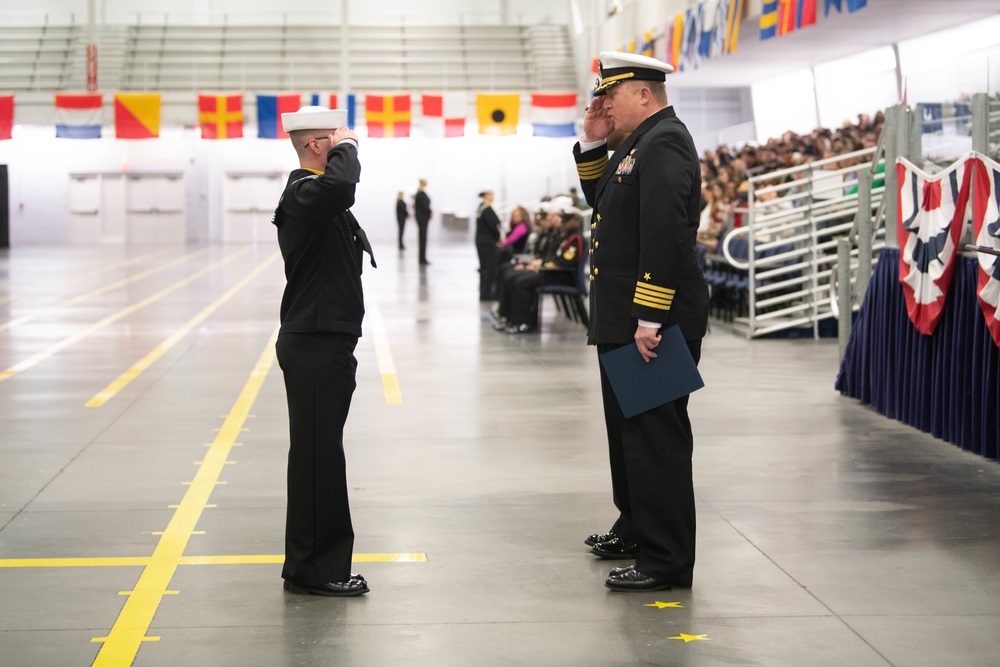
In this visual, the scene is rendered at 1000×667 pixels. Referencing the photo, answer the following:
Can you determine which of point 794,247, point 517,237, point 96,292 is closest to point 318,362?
point 794,247

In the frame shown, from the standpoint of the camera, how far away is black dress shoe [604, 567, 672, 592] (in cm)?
480

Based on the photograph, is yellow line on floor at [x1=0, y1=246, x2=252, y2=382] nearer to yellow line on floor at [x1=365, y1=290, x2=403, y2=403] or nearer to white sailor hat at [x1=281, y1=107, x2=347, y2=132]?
yellow line on floor at [x1=365, y1=290, x2=403, y2=403]

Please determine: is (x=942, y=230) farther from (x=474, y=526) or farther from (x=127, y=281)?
(x=127, y=281)

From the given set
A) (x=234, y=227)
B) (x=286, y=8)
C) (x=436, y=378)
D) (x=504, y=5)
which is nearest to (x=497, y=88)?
(x=504, y=5)

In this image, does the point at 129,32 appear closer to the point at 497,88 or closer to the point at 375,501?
the point at 497,88

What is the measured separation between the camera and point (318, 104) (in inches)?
1377

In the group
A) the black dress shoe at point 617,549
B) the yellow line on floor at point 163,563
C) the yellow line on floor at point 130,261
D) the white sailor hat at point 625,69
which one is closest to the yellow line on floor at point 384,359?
the yellow line on floor at point 163,563

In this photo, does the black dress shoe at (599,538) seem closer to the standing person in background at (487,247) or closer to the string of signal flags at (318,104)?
the standing person in background at (487,247)

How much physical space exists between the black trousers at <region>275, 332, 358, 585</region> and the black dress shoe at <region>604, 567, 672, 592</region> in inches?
38.5

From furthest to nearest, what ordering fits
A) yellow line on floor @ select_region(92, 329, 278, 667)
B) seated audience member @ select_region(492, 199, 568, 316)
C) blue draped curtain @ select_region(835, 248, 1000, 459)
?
seated audience member @ select_region(492, 199, 568, 316), blue draped curtain @ select_region(835, 248, 1000, 459), yellow line on floor @ select_region(92, 329, 278, 667)

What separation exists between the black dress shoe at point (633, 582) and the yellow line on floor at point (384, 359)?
16.9ft

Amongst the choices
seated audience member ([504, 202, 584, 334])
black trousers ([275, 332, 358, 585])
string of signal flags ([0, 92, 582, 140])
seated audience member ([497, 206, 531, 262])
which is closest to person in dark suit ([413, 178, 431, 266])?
string of signal flags ([0, 92, 582, 140])

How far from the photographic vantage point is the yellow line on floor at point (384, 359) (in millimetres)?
10266

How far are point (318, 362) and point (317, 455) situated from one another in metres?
0.35
